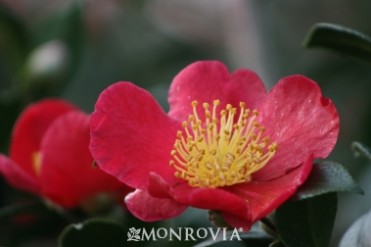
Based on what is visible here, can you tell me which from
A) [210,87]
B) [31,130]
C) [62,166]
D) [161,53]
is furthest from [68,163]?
[161,53]

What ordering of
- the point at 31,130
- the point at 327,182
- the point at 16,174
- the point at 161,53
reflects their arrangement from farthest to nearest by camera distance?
the point at 161,53
the point at 31,130
the point at 16,174
the point at 327,182

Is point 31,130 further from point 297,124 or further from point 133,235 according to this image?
point 297,124

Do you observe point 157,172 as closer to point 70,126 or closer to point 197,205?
point 197,205

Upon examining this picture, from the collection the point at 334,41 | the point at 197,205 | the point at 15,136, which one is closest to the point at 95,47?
the point at 15,136

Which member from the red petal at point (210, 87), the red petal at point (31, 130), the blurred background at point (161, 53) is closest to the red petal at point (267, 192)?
the red petal at point (210, 87)

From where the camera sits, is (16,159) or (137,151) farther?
(16,159)

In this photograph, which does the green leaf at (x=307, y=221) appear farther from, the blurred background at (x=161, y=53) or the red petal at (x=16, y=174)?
the red petal at (x=16, y=174)
